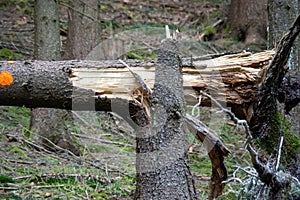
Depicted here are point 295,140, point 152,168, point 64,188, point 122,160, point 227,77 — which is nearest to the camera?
point 152,168

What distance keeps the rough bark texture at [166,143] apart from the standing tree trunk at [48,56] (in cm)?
241

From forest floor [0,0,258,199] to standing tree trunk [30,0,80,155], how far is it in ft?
0.48

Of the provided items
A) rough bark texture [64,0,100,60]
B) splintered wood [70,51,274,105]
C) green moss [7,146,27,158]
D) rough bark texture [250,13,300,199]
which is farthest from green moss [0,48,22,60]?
rough bark texture [250,13,300,199]

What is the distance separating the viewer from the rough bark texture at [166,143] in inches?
134

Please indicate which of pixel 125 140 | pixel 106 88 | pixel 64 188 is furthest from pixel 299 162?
pixel 125 140

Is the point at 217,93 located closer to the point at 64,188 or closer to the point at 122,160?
the point at 64,188

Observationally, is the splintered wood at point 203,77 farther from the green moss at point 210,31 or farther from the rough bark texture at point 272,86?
the green moss at point 210,31

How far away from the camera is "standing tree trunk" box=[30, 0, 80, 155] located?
5.65 meters

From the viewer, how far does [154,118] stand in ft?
11.3

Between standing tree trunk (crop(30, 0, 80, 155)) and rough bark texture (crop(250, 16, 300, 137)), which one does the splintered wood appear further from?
standing tree trunk (crop(30, 0, 80, 155))

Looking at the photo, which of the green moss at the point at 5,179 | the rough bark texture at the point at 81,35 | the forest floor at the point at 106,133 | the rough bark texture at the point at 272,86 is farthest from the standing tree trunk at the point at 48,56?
the rough bark texture at the point at 272,86

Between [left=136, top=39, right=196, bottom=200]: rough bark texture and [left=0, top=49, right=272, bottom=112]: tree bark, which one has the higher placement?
[left=0, top=49, right=272, bottom=112]: tree bark

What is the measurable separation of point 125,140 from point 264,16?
4.84 meters

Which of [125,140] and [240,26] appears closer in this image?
[125,140]
